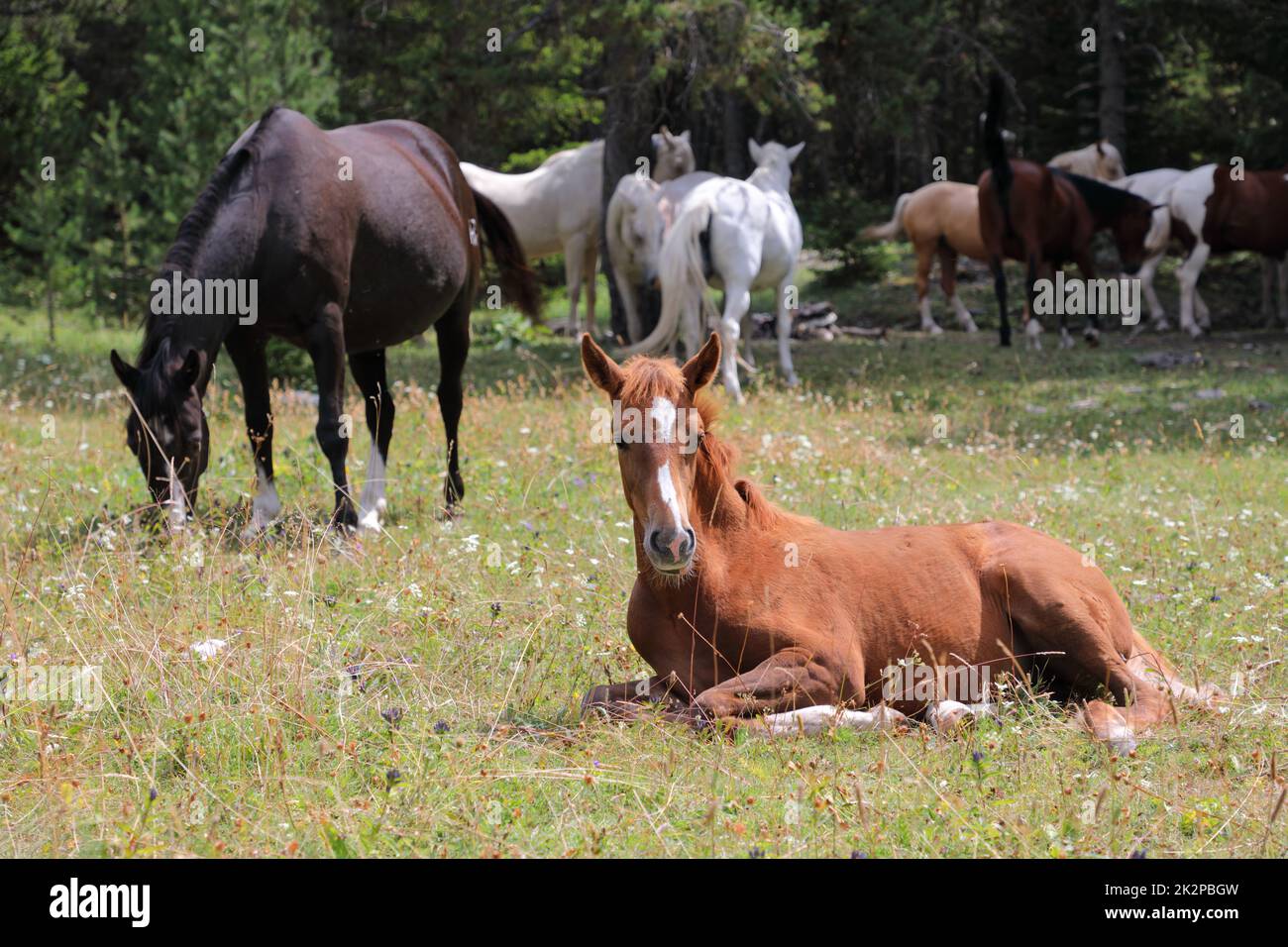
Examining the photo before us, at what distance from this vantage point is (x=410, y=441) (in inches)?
388

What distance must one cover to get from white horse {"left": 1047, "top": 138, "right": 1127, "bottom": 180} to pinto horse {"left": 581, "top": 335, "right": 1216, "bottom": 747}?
→ 17705 mm

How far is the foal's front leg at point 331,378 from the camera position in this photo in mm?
7531

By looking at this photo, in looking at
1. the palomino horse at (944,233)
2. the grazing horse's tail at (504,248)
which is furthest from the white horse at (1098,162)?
the grazing horse's tail at (504,248)

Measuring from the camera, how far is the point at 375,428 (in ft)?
28.5

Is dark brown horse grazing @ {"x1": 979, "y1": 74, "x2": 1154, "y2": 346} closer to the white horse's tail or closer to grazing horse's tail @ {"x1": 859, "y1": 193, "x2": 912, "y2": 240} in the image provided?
grazing horse's tail @ {"x1": 859, "y1": 193, "x2": 912, "y2": 240}

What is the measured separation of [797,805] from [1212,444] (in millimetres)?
7868

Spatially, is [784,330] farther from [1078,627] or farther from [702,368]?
[702,368]

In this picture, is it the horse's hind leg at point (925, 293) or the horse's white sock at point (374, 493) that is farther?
the horse's hind leg at point (925, 293)

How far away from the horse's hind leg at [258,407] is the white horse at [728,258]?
14.2 ft

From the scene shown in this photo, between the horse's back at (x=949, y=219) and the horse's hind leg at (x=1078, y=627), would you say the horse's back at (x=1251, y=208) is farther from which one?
the horse's hind leg at (x=1078, y=627)

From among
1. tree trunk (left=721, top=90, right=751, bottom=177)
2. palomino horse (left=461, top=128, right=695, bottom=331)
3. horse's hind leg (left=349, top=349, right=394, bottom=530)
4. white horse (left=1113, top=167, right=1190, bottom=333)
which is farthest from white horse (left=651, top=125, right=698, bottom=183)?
horse's hind leg (left=349, top=349, right=394, bottom=530)

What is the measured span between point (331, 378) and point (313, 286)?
0.53 meters

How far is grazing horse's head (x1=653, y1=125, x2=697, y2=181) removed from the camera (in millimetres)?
16266

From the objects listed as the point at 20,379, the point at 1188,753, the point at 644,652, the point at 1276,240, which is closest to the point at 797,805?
the point at 644,652
